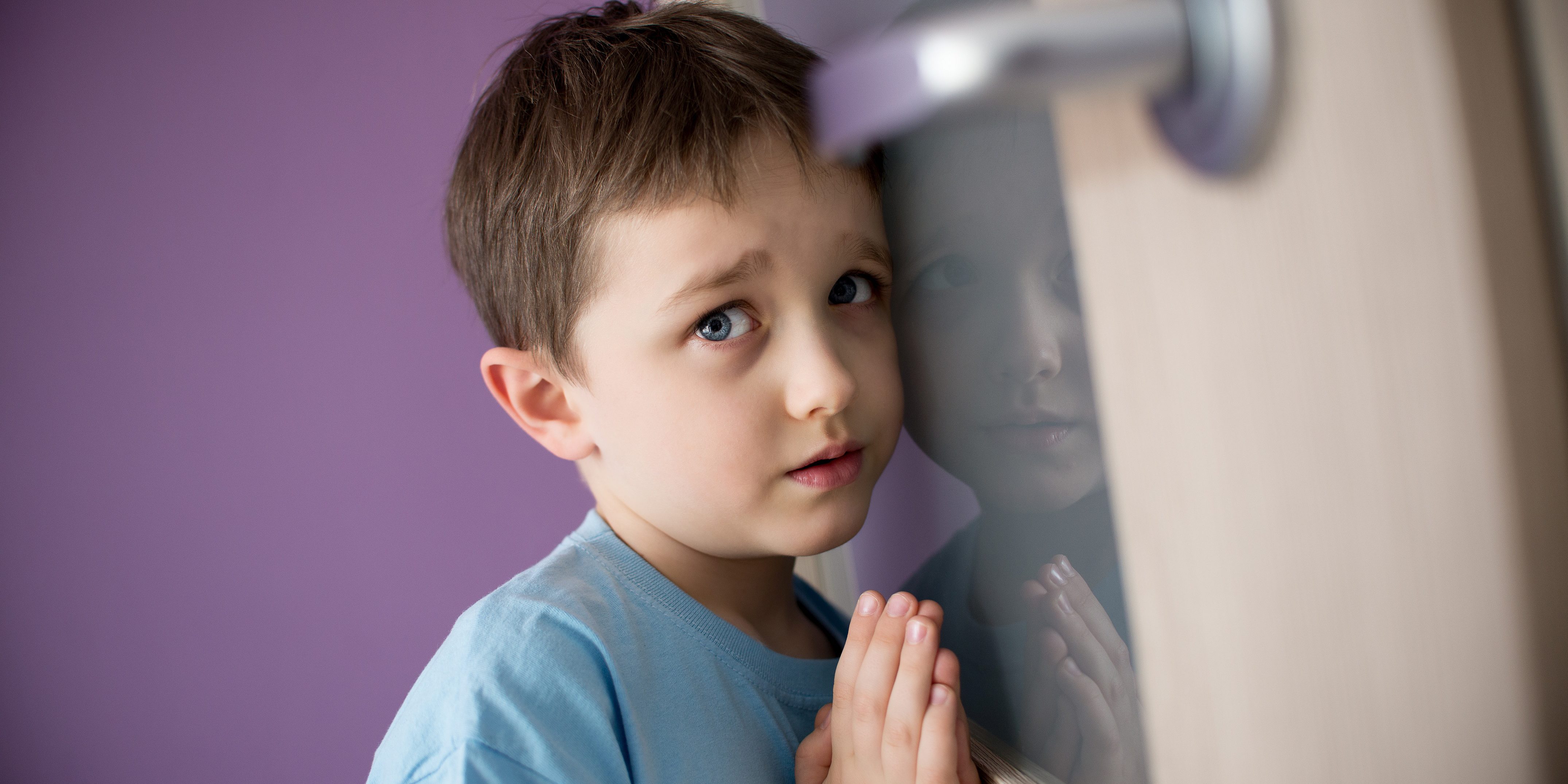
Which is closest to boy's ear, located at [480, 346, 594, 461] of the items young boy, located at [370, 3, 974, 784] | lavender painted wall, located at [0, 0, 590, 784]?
young boy, located at [370, 3, 974, 784]

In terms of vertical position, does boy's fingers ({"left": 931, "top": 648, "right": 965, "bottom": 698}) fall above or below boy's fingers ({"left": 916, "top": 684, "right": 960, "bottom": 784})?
above

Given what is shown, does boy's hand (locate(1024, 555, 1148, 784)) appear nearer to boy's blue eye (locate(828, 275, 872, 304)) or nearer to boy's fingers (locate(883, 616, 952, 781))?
boy's fingers (locate(883, 616, 952, 781))

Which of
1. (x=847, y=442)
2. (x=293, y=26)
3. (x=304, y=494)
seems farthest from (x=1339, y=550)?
(x=293, y=26)

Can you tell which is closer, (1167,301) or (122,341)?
(1167,301)

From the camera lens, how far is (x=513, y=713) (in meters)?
0.41

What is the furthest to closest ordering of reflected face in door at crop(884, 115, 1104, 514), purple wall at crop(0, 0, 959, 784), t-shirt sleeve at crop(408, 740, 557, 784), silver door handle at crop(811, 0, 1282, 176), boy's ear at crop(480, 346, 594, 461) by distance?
purple wall at crop(0, 0, 959, 784) < boy's ear at crop(480, 346, 594, 461) < t-shirt sleeve at crop(408, 740, 557, 784) < reflected face in door at crop(884, 115, 1104, 514) < silver door handle at crop(811, 0, 1282, 176)

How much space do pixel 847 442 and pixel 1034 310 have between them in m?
0.19

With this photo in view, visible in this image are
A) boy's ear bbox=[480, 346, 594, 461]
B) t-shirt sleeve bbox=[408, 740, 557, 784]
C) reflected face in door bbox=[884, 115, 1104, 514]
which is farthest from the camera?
boy's ear bbox=[480, 346, 594, 461]

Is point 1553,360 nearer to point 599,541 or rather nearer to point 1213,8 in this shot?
point 1213,8

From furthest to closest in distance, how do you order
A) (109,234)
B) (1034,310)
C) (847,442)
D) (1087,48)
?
(109,234)
(847,442)
(1034,310)
(1087,48)

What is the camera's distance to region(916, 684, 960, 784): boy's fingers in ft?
1.29

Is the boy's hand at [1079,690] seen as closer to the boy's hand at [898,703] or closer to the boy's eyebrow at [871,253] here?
the boy's hand at [898,703]

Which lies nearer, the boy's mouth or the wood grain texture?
the wood grain texture

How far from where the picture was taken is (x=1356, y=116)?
0.14 meters
